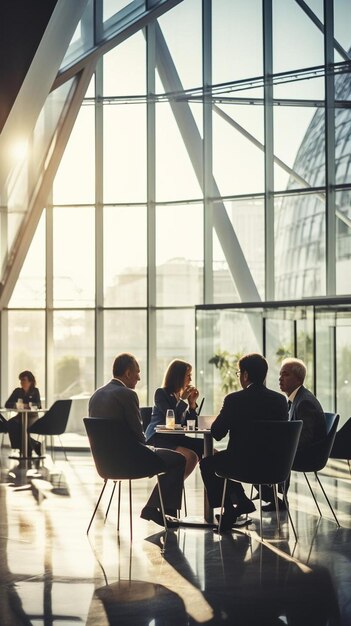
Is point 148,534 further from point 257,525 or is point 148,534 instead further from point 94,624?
point 94,624

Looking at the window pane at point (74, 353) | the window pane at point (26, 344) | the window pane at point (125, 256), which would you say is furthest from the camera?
the window pane at point (26, 344)

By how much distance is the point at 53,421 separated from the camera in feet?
45.2

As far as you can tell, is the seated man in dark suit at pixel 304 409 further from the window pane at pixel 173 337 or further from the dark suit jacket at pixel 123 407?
the window pane at pixel 173 337

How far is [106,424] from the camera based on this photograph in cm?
767

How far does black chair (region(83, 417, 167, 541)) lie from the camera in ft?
25.2

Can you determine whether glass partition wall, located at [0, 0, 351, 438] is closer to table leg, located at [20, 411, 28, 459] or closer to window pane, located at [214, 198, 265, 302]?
window pane, located at [214, 198, 265, 302]

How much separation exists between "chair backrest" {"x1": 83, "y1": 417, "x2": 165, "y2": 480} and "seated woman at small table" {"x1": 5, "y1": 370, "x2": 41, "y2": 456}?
6310 millimetres

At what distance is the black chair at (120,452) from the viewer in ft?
Answer: 25.2

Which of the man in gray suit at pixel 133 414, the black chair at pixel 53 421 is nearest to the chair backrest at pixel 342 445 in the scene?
the man in gray suit at pixel 133 414

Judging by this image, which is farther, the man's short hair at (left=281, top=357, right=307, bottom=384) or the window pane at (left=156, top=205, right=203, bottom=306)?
the window pane at (left=156, top=205, right=203, bottom=306)

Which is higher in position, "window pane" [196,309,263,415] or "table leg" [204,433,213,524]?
"window pane" [196,309,263,415]

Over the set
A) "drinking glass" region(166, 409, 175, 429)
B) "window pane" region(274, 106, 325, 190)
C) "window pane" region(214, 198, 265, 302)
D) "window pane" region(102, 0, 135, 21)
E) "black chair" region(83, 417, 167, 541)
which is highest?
"window pane" region(102, 0, 135, 21)

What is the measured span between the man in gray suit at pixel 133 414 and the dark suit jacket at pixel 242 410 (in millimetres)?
655

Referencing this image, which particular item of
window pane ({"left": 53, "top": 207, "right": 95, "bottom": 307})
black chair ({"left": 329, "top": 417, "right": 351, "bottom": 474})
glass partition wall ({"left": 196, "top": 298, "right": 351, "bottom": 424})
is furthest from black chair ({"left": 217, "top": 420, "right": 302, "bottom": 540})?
window pane ({"left": 53, "top": 207, "right": 95, "bottom": 307})
